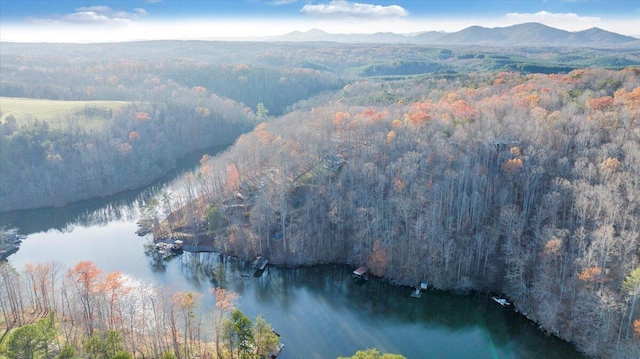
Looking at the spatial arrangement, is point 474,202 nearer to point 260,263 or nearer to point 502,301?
point 502,301

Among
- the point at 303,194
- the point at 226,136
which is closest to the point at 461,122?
the point at 303,194

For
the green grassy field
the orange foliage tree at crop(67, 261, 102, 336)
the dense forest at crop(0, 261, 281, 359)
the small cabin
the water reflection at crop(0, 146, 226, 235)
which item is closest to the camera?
the dense forest at crop(0, 261, 281, 359)

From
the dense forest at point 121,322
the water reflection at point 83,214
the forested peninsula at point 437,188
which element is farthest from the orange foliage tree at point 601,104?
the water reflection at point 83,214

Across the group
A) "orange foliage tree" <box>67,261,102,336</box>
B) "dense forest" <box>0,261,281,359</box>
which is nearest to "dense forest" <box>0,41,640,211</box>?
"dense forest" <box>0,261,281,359</box>

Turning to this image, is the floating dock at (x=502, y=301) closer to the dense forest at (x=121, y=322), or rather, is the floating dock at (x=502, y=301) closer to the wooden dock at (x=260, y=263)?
the dense forest at (x=121, y=322)

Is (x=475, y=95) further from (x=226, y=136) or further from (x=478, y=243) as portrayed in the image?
(x=226, y=136)

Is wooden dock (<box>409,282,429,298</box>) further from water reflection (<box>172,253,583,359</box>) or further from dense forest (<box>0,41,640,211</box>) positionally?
dense forest (<box>0,41,640,211</box>)

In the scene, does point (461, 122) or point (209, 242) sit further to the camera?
point (461, 122)
